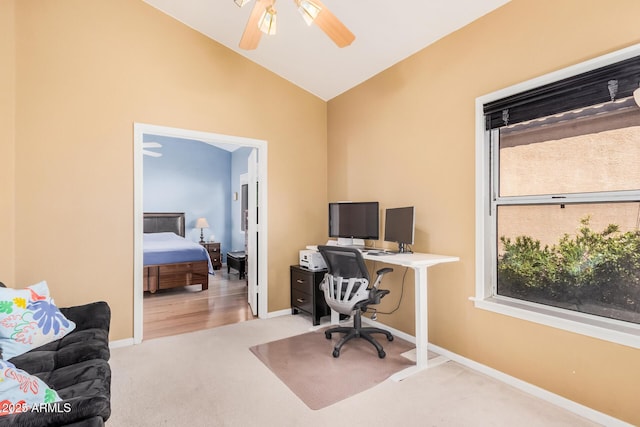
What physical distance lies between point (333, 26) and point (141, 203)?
7.78 ft

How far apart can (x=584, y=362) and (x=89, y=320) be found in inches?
127

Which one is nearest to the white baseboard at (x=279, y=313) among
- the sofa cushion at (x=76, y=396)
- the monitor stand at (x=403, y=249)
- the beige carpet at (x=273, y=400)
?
the beige carpet at (x=273, y=400)

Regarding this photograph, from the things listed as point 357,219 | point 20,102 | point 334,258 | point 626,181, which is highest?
point 20,102

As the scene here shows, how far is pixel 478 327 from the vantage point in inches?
101

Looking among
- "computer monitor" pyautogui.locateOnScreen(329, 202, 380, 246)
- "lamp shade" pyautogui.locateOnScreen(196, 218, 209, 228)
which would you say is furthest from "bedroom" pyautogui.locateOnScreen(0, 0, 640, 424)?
"lamp shade" pyautogui.locateOnScreen(196, 218, 209, 228)

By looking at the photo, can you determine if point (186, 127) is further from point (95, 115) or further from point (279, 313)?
point (279, 313)

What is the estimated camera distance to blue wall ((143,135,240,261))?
6906 millimetres

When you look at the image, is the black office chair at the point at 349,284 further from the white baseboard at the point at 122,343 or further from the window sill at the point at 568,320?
the white baseboard at the point at 122,343

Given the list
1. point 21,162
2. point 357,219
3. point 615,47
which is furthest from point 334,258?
point 21,162

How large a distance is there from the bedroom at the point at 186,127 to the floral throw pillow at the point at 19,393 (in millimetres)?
1810

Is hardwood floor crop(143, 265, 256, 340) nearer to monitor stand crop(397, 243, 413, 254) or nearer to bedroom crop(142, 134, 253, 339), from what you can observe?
bedroom crop(142, 134, 253, 339)

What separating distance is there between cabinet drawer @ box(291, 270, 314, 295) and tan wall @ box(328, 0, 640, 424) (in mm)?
872

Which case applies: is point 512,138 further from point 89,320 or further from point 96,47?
point 96,47

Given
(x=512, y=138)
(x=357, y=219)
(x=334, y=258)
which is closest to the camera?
(x=512, y=138)
